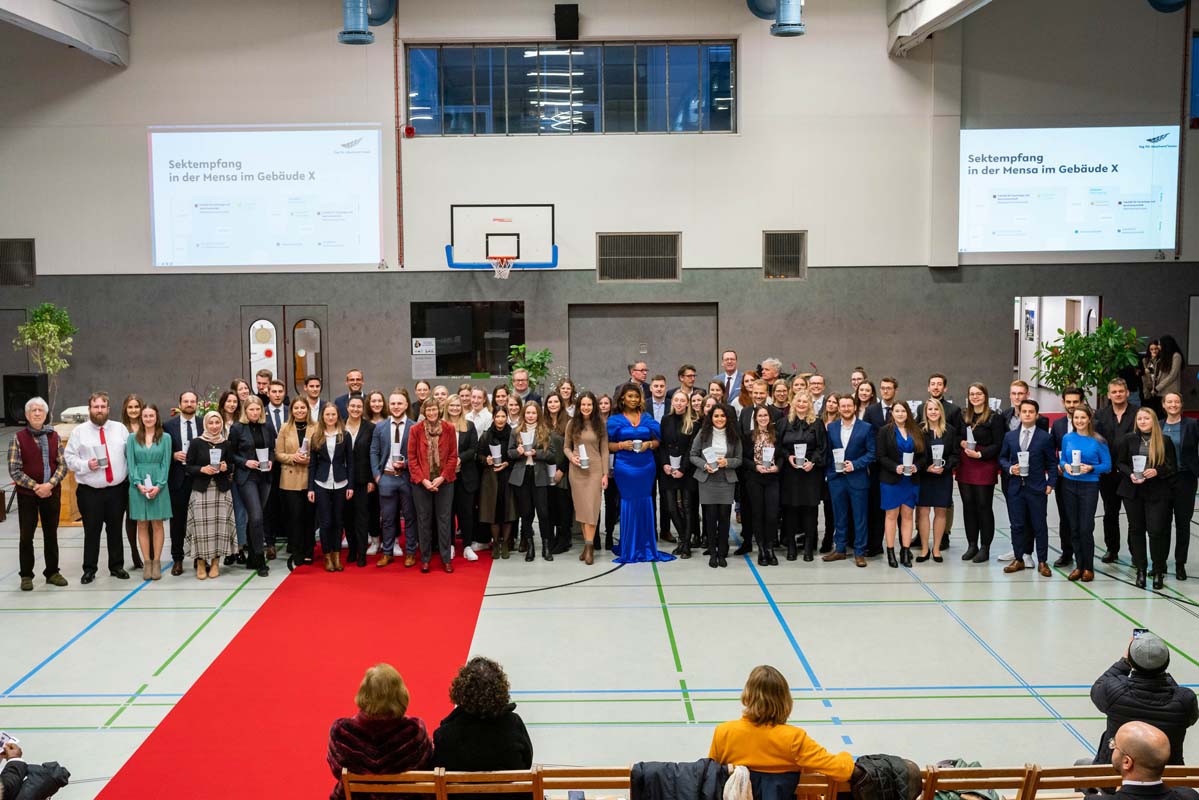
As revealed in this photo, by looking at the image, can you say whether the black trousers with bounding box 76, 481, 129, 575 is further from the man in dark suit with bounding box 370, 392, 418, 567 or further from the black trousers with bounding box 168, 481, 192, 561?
the man in dark suit with bounding box 370, 392, 418, 567

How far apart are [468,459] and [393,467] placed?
70cm

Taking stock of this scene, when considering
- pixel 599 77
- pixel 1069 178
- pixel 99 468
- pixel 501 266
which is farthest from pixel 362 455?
pixel 1069 178

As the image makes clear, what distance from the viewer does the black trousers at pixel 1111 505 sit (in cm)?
968

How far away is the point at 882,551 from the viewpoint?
35.1 ft

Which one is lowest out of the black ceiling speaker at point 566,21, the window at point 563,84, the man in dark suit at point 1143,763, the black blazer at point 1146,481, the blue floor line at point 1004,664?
the blue floor line at point 1004,664

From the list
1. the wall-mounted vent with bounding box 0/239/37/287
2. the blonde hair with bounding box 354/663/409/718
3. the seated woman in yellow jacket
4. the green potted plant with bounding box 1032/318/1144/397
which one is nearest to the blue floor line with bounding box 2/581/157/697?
the blonde hair with bounding box 354/663/409/718

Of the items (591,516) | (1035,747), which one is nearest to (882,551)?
(591,516)

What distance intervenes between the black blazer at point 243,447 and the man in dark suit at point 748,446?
4.30 metres

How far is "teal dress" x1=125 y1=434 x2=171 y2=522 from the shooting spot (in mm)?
9469

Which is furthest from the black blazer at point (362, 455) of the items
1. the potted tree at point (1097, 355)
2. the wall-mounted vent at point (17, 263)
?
the wall-mounted vent at point (17, 263)

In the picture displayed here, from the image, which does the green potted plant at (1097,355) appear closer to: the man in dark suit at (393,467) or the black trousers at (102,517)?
the man in dark suit at (393,467)

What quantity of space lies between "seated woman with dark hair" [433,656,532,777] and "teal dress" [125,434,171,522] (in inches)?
227

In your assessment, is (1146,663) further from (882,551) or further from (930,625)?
(882,551)

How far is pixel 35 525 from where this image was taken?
9469 mm
